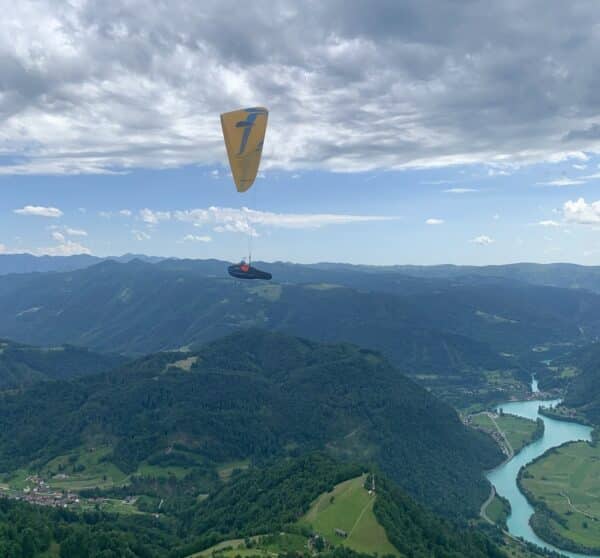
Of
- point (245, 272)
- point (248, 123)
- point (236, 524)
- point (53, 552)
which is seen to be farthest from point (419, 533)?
point (248, 123)

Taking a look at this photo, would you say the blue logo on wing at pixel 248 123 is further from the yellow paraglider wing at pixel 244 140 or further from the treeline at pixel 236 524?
the treeline at pixel 236 524

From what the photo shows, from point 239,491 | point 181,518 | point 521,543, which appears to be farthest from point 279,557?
point 521,543

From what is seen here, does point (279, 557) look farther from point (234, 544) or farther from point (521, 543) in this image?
point (521, 543)

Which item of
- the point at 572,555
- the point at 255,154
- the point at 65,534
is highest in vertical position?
the point at 255,154

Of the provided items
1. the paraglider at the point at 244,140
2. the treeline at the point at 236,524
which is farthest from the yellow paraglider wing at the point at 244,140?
the treeline at the point at 236,524

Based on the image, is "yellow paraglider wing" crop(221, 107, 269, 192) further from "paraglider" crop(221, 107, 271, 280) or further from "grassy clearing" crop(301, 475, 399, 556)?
"grassy clearing" crop(301, 475, 399, 556)

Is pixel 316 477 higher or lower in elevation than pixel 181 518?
higher
